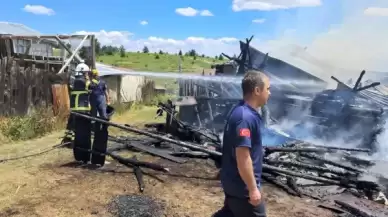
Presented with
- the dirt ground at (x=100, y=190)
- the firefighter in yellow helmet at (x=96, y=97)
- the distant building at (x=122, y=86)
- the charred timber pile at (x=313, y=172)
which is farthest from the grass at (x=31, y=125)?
the distant building at (x=122, y=86)

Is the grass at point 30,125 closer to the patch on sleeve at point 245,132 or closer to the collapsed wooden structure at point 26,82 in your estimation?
the collapsed wooden structure at point 26,82

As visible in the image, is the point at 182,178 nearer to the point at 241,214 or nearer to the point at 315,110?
the point at 241,214

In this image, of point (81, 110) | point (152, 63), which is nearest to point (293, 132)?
point (81, 110)

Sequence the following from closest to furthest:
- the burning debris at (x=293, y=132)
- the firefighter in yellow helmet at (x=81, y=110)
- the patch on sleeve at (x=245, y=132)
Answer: the patch on sleeve at (x=245, y=132)
the burning debris at (x=293, y=132)
the firefighter in yellow helmet at (x=81, y=110)

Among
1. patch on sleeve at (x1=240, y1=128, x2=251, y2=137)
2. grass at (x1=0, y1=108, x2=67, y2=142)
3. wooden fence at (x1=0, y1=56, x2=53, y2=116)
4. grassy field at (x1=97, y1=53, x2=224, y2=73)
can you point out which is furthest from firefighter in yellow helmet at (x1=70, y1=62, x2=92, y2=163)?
grassy field at (x1=97, y1=53, x2=224, y2=73)

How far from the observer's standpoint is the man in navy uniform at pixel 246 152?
3107 millimetres

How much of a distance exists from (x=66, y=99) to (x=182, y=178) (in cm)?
677

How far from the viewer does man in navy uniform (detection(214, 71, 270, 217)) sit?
3107 millimetres

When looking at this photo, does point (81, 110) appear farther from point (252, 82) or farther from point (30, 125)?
point (252, 82)

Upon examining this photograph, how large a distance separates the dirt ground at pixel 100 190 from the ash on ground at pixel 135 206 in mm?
119

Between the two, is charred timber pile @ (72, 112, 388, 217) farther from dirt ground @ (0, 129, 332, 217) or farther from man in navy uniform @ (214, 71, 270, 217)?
man in navy uniform @ (214, 71, 270, 217)

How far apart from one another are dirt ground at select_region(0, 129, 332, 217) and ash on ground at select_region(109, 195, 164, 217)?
119 mm

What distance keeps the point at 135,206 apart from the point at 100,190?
969 mm

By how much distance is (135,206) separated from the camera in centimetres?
589
